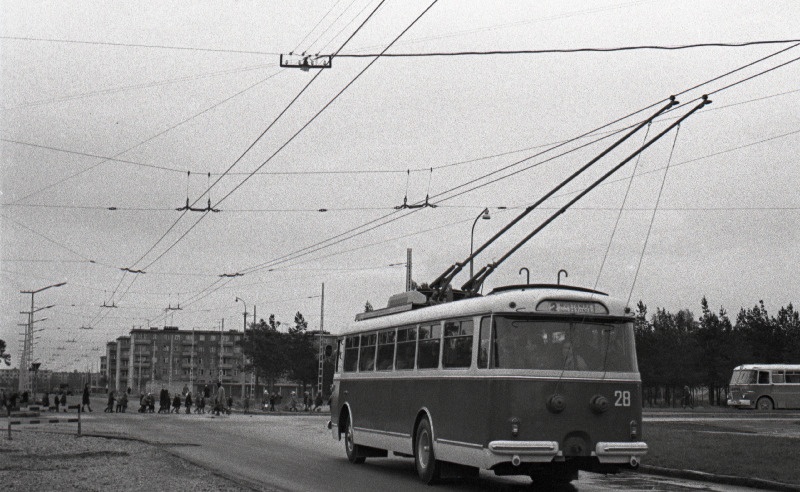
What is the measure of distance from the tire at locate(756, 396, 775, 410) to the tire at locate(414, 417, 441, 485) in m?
51.3

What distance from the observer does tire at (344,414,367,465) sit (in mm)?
22172

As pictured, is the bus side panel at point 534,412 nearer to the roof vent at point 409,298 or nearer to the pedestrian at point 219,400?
the roof vent at point 409,298

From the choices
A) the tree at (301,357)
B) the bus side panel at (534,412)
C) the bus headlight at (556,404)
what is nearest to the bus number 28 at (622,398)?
the bus side panel at (534,412)

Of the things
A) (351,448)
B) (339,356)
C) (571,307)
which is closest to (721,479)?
(571,307)

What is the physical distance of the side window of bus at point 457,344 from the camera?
16.5 m

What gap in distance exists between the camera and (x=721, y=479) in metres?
17.7

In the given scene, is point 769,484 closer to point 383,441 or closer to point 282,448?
point 383,441

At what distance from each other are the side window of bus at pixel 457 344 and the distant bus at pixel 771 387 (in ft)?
171

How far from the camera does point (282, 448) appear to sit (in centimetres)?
2591

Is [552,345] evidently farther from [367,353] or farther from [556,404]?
[367,353]

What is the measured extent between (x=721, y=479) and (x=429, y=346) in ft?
17.4

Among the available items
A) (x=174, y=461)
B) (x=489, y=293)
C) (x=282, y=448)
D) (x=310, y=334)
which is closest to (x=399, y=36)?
(x=489, y=293)

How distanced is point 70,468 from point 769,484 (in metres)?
11.6

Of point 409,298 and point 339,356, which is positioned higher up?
point 409,298
